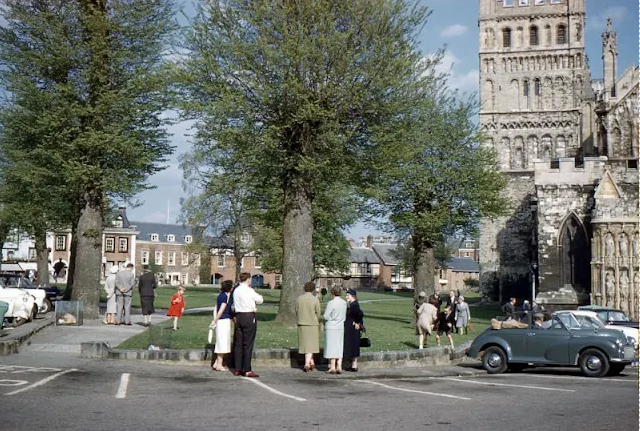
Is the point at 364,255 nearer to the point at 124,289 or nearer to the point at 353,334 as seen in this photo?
the point at 124,289

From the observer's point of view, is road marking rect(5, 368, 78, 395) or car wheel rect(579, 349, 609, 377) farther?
car wheel rect(579, 349, 609, 377)

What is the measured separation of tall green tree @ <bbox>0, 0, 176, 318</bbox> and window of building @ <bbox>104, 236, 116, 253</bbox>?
7137cm

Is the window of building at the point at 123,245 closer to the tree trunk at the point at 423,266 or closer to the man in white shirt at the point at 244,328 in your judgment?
the tree trunk at the point at 423,266

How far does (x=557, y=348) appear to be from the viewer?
1750cm

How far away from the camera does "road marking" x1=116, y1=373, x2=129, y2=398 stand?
1170 centimetres

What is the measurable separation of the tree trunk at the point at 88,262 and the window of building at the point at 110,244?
7216 centimetres

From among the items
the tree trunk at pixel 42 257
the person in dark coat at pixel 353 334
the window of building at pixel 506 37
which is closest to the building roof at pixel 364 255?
the window of building at pixel 506 37

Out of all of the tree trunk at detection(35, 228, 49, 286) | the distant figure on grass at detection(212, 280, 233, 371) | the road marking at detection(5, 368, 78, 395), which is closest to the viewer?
the road marking at detection(5, 368, 78, 395)

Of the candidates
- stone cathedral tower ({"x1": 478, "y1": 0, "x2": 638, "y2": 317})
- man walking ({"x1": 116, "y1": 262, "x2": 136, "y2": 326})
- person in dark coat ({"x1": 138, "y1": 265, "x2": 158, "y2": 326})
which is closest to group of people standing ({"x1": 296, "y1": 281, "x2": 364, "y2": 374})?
person in dark coat ({"x1": 138, "y1": 265, "x2": 158, "y2": 326})

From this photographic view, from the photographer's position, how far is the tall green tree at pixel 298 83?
2139 centimetres

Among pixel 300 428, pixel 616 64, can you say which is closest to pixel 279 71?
pixel 300 428

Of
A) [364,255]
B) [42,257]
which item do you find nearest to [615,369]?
[42,257]

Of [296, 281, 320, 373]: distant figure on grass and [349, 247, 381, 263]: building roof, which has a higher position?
[349, 247, 381, 263]: building roof

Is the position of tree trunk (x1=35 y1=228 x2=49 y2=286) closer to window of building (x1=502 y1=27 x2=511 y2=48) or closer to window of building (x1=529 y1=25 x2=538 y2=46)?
window of building (x1=502 y1=27 x2=511 y2=48)
